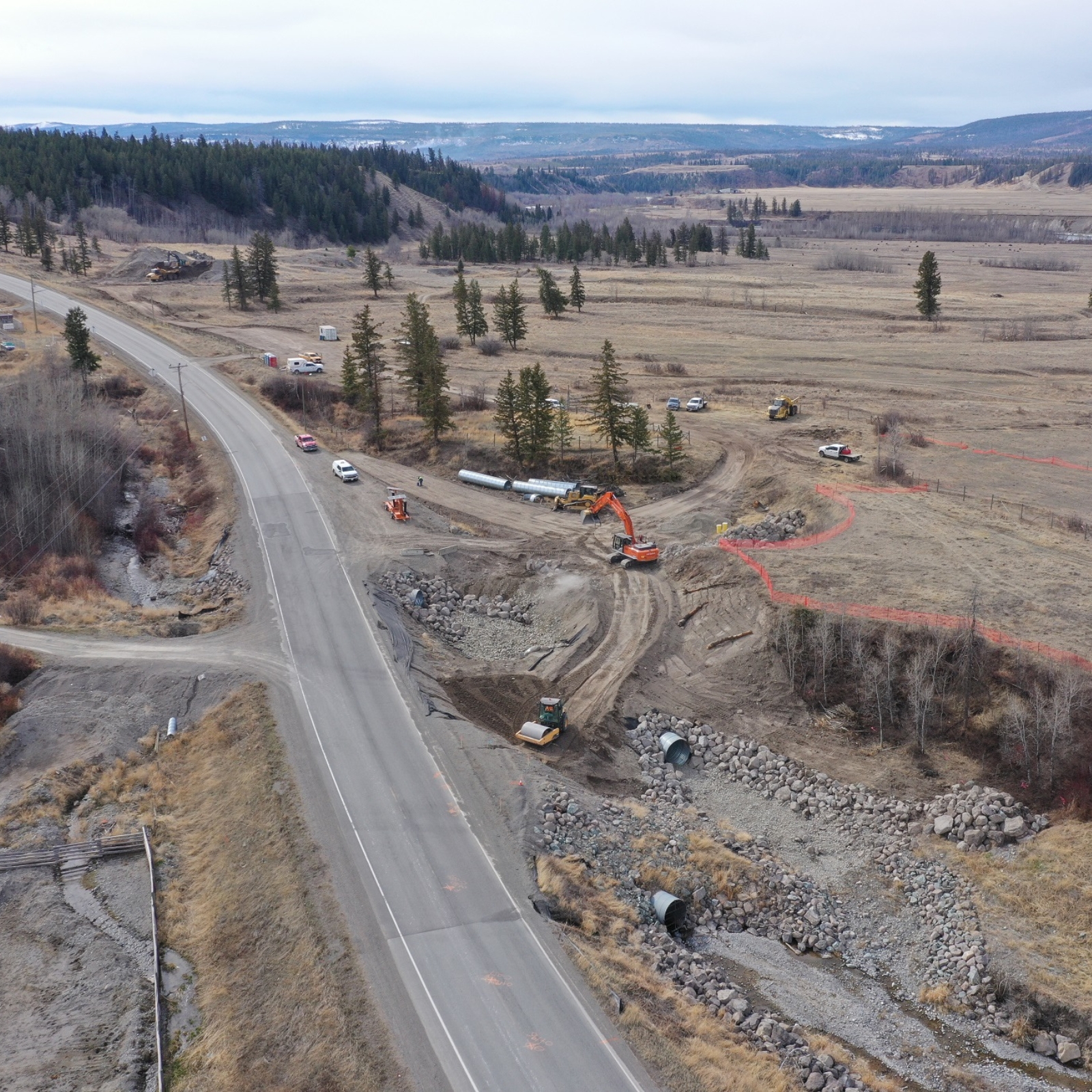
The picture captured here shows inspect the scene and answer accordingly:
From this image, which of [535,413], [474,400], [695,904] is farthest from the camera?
[474,400]

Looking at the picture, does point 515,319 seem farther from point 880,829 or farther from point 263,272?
point 880,829

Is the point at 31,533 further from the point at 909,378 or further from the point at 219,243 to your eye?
the point at 219,243

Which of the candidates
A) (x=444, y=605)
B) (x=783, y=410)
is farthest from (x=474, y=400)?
(x=444, y=605)

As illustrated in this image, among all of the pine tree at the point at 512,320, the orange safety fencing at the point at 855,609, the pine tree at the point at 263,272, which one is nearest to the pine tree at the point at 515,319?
the pine tree at the point at 512,320

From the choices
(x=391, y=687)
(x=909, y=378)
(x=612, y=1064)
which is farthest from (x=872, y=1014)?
(x=909, y=378)

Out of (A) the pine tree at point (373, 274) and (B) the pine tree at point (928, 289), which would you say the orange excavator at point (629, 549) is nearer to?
(B) the pine tree at point (928, 289)

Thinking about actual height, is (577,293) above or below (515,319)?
above
